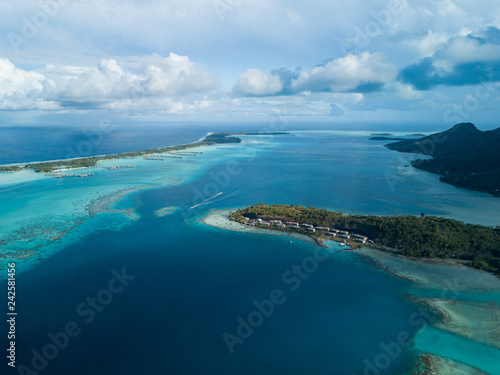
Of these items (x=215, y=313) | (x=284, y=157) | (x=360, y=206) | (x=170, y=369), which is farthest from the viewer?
(x=284, y=157)

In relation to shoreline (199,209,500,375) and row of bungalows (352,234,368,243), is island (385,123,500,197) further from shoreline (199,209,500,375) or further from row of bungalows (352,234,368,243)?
row of bungalows (352,234,368,243)

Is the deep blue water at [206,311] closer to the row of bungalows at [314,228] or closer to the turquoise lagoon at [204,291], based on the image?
the turquoise lagoon at [204,291]

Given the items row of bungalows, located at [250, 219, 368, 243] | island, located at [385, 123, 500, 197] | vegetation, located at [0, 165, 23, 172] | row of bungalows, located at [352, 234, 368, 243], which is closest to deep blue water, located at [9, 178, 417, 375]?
row of bungalows, located at [250, 219, 368, 243]

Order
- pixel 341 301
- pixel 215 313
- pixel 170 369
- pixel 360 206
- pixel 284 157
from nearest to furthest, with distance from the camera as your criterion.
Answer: pixel 170 369 → pixel 215 313 → pixel 341 301 → pixel 360 206 → pixel 284 157

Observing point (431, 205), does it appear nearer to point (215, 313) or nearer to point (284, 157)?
point (215, 313)

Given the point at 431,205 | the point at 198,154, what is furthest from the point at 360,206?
the point at 198,154

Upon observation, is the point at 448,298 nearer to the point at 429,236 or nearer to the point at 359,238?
the point at 429,236
